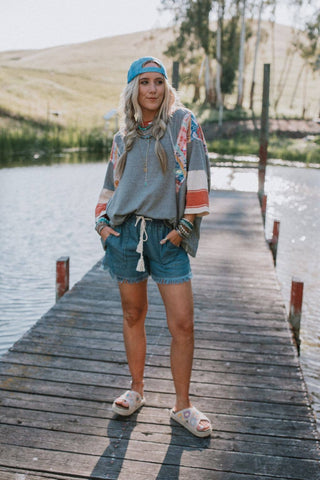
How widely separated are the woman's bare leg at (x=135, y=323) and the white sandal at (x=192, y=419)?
29 centimetres

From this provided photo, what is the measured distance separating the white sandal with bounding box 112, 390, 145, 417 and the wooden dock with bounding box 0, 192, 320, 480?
0.04m

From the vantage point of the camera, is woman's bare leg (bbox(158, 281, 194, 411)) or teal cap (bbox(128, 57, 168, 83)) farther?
woman's bare leg (bbox(158, 281, 194, 411))

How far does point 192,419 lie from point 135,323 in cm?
54

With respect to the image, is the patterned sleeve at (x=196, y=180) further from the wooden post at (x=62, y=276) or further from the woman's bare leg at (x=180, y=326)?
the wooden post at (x=62, y=276)

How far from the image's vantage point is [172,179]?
261 cm

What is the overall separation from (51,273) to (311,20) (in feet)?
110

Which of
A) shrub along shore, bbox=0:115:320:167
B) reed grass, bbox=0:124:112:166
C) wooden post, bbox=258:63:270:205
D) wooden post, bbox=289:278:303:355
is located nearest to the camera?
wooden post, bbox=289:278:303:355

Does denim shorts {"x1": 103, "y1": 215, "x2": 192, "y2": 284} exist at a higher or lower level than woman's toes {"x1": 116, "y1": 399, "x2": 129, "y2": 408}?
higher

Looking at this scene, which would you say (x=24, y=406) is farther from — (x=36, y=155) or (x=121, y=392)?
(x=36, y=155)

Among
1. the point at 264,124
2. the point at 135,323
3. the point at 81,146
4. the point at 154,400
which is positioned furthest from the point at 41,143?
the point at 135,323

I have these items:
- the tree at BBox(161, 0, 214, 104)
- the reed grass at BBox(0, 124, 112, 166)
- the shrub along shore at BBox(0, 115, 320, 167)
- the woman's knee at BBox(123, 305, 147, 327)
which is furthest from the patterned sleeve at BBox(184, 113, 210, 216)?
the tree at BBox(161, 0, 214, 104)

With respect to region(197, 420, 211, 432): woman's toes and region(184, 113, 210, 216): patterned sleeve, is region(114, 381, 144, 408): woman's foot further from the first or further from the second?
region(184, 113, 210, 216): patterned sleeve

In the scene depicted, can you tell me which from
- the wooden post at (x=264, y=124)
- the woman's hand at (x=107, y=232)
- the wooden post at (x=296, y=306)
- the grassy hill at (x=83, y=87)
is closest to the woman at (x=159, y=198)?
the woman's hand at (x=107, y=232)

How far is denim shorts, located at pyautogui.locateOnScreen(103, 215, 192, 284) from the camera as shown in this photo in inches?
104
